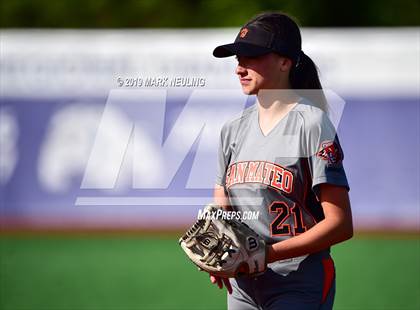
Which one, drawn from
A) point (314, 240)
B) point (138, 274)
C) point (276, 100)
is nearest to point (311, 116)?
point (276, 100)

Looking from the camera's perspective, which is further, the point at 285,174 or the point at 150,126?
the point at 150,126

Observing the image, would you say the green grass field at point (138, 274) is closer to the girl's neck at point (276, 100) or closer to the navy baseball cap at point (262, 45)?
the girl's neck at point (276, 100)

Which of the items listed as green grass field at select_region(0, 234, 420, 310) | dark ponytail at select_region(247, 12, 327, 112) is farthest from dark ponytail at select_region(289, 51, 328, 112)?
green grass field at select_region(0, 234, 420, 310)

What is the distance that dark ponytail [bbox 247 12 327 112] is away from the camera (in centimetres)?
310

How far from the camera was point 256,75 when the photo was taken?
3098 millimetres

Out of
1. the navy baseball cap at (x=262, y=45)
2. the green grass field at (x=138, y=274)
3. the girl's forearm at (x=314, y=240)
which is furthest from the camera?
the green grass field at (x=138, y=274)

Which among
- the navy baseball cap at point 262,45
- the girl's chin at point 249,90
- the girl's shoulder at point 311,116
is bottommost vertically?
the girl's shoulder at point 311,116

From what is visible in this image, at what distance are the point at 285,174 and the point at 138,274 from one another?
443cm

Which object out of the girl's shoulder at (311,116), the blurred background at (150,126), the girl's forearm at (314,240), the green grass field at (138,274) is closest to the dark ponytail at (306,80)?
the girl's shoulder at (311,116)

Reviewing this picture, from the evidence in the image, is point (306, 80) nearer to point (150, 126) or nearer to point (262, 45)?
point (262, 45)

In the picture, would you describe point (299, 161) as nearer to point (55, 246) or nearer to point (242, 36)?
point (242, 36)

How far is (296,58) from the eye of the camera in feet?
10.3

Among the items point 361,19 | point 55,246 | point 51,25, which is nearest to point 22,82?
point 55,246

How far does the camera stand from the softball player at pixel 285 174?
2.93m
